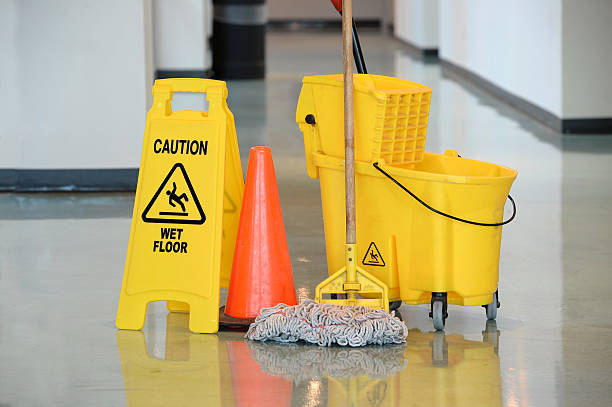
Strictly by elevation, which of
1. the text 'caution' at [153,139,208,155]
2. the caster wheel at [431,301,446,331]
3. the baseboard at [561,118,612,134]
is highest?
the text 'caution' at [153,139,208,155]

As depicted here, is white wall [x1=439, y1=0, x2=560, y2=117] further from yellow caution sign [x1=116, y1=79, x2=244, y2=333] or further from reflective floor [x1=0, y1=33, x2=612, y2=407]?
yellow caution sign [x1=116, y1=79, x2=244, y2=333]

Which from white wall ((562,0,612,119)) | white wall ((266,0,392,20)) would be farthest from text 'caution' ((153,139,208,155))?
white wall ((266,0,392,20))

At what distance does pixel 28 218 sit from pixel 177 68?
24.1 ft

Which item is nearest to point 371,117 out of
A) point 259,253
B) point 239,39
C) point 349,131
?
point 349,131

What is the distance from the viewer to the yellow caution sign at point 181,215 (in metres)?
3.48

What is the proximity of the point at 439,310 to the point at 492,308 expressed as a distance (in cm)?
27

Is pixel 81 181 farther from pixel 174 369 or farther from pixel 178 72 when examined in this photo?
pixel 178 72

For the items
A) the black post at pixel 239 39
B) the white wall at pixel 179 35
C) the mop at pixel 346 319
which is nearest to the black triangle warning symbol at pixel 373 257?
the mop at pixel 346 319

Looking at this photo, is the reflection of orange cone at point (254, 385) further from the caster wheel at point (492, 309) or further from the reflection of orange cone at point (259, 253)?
the caster wheel at point (492, 309)

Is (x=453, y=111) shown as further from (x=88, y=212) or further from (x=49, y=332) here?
(x=49, y=332)

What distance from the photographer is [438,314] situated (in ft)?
11.4

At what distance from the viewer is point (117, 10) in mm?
6180

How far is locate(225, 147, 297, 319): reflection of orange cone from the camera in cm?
353

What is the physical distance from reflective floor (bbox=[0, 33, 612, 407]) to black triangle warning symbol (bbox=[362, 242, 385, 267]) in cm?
25
